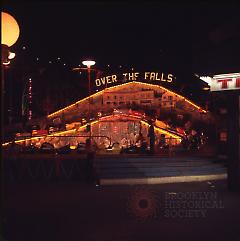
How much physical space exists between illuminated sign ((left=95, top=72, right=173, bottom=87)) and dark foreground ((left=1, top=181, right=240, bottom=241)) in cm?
1925

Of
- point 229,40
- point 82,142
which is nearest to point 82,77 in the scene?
point 82,142

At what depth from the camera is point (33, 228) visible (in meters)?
9.52

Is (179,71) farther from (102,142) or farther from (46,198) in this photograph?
(46,198)

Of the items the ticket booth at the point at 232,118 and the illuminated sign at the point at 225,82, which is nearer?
the illuminated sign at the point at 225,82

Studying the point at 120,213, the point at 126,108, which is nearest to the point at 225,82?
the point at 120,213

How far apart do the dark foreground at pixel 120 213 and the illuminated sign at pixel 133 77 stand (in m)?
19.3

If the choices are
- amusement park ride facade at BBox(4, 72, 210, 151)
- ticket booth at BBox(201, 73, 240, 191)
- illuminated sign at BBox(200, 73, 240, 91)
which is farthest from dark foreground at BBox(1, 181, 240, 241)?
amusement park ride facade at BBox(4, 72, 210, 151)

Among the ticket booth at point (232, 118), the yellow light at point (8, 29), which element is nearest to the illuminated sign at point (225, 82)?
the ticket booth at point (232, 118)

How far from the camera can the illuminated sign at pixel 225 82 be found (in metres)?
14.2

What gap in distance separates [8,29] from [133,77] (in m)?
27.3

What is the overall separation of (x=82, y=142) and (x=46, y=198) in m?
12.6

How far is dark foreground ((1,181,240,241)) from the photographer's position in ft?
29.8

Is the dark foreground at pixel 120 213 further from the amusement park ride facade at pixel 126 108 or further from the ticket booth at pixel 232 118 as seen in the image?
the amusement park ride facade at pixel 126 108

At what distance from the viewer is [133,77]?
34812 mm
